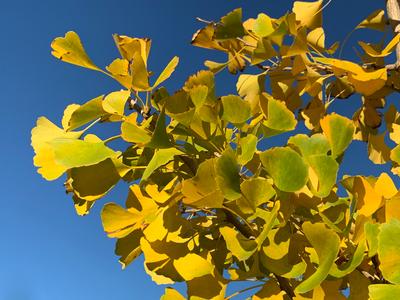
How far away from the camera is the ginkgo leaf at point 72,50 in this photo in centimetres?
55

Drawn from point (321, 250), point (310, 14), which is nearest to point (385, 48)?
point (310, 14)

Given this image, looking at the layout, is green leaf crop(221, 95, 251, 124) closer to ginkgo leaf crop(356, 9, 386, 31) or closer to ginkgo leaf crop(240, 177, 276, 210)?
ginkgo leaf crop(240, 177, 276, 210)

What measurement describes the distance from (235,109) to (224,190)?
0.10 meters

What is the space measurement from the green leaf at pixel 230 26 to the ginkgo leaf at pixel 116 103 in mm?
183

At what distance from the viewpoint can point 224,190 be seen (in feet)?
1.37

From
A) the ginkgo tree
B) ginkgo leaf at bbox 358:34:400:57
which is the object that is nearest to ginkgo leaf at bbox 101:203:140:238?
the ginkgo tree

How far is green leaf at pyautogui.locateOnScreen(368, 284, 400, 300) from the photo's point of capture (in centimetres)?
38

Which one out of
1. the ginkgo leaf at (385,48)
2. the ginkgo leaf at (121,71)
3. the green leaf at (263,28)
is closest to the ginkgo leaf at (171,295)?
the ginkgo leaf at (121,71)

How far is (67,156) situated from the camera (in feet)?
1.52

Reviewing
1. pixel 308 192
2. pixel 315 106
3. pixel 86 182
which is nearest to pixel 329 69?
pixel 315 106

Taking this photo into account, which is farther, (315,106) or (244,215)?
(315,106)

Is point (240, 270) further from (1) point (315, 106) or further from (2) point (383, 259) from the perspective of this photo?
(1) point (315, 106)

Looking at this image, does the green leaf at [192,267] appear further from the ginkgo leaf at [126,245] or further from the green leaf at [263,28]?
the green leaf at [263,28]

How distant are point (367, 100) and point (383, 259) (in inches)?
17.2
